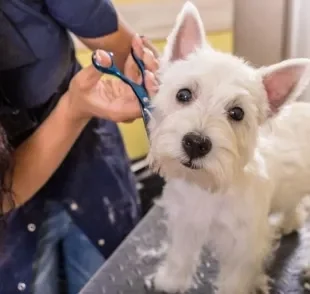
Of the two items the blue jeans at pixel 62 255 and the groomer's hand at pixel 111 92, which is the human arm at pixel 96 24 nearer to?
the groomer's hand at pixel 111 92

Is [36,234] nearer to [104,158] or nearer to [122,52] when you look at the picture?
[104,158]

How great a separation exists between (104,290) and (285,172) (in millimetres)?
355

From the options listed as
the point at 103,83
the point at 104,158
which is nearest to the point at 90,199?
the point at 104,158

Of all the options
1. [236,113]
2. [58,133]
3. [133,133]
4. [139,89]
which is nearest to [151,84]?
[139,89]

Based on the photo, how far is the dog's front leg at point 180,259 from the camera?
107 centimetres

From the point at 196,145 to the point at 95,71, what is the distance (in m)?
0.23

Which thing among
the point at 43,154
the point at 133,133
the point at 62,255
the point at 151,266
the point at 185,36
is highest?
the point at 185,36

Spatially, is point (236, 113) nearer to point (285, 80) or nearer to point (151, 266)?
point (285, 80)

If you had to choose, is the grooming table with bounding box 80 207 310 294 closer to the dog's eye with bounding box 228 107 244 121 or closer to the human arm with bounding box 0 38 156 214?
the human arm with bounding box 0 38 156 214

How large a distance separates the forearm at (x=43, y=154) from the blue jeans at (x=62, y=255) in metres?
0.10

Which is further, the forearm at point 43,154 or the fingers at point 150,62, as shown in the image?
the forearm at point 43,154

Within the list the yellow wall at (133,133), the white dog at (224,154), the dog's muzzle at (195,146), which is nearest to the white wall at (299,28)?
the yellow wall at (133,133)

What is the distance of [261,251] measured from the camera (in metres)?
1.01

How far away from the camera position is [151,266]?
113 centimetres
